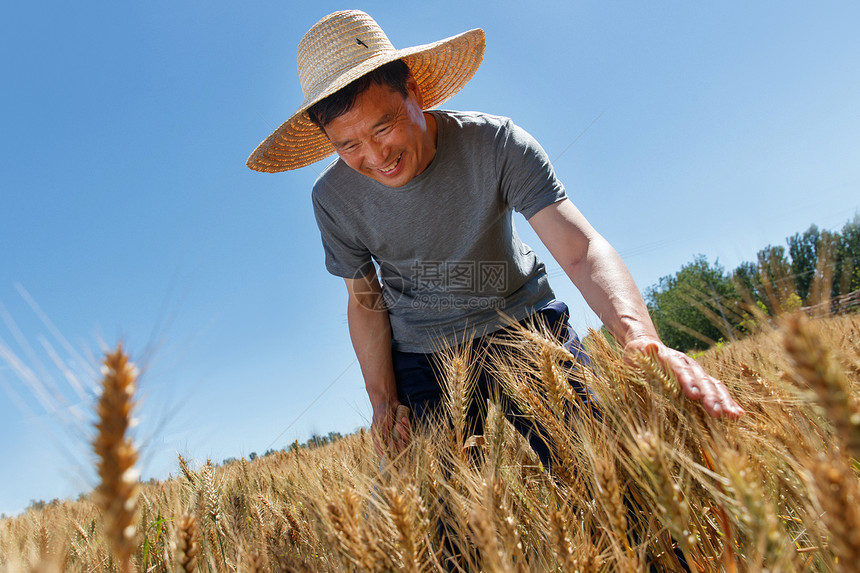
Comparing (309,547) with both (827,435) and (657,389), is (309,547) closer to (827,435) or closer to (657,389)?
(657,389)

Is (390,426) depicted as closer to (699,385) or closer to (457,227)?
(457,227)

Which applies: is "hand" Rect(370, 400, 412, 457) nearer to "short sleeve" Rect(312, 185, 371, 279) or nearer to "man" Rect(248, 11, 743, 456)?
"man" Rect(248, 11, 743, 456)

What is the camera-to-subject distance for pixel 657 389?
1.19m

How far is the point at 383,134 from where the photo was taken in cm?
206

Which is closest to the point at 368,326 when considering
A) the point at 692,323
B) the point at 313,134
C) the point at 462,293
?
the point at 462,293

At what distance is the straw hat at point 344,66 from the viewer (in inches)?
86.2

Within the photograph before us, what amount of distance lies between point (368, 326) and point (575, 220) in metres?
1.20

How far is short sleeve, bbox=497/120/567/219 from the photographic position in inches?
82.4

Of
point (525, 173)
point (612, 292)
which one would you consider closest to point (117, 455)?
point (612, 292)

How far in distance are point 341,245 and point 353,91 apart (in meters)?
0.89

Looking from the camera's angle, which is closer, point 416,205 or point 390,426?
point 390,426

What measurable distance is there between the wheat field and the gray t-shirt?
511 millimetres

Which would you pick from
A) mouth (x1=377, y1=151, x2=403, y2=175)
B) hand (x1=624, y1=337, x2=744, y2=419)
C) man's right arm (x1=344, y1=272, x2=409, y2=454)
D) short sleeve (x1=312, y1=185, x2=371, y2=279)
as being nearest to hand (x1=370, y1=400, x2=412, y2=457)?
man's right arm (x1=344, y1=272, x2=409, y2=454)

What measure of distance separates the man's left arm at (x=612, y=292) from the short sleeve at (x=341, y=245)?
3.28 feet
